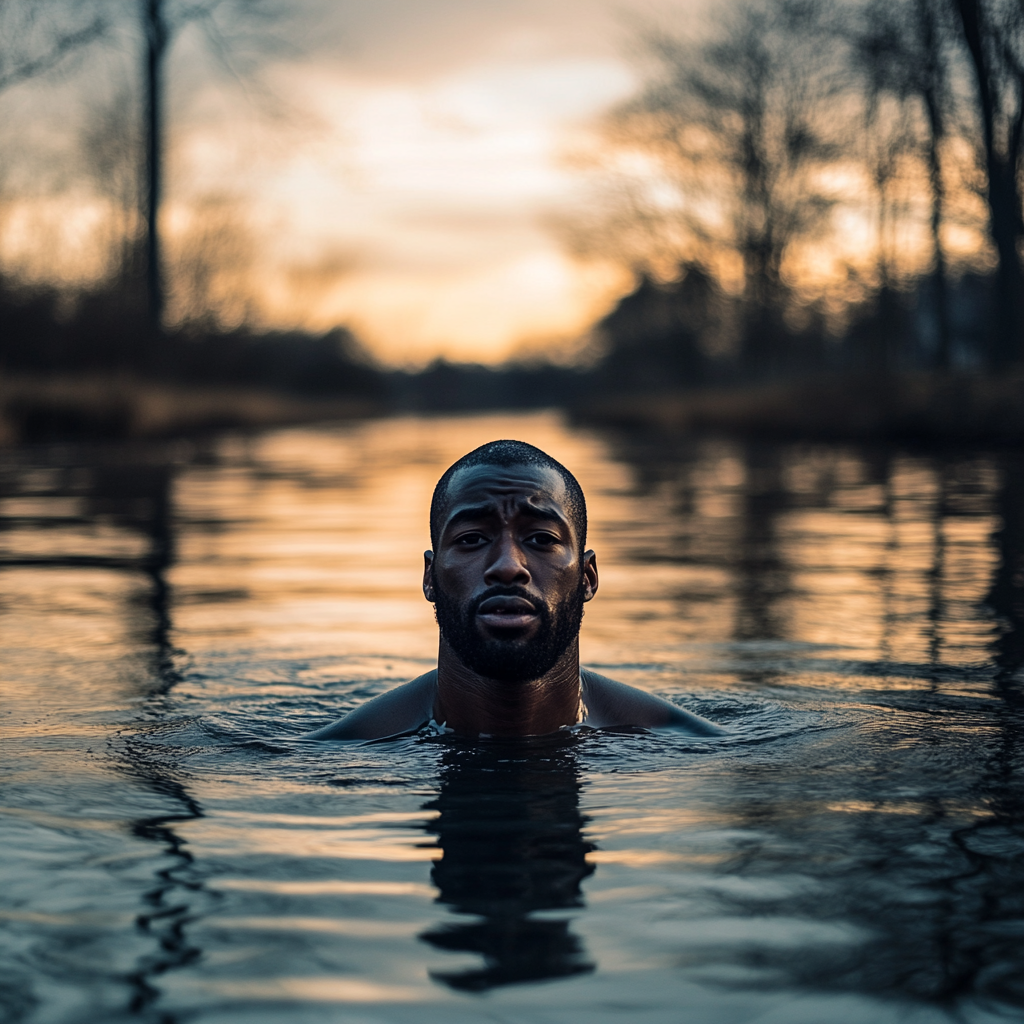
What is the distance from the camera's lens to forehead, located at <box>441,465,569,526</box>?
4.04 meters

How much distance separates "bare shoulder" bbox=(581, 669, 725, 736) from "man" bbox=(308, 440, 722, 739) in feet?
0.37

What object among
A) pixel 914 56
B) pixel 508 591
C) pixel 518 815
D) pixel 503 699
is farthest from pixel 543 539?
pixel 914 56

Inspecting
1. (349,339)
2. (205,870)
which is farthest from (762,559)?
(349,339)

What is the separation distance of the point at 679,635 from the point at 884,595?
1650 millimetres

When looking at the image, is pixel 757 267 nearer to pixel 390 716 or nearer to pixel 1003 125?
pixel 1003 125

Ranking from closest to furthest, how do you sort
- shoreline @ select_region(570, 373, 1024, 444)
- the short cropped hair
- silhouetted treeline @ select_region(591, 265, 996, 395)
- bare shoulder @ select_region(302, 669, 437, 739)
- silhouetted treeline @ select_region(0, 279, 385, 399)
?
the short cropped hair → bare shoulder @ select_region(302, 669, 437, 739) → shoreline @ select_region(570, 373, 1024, 444) → silhouetted treeline @ select_region(0, 279, 385, 399) → silhouetted treeline @ select_region(591, 265, 996, 395)

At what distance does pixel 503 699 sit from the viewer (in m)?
4.21

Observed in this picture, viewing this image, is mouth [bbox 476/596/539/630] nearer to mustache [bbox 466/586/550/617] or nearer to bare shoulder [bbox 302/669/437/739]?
mustache [bbox 466/586/550/617]

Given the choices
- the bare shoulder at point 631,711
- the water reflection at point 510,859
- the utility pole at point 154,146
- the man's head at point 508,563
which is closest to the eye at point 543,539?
the man's head at point 508,563

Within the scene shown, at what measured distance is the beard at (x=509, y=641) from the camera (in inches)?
153

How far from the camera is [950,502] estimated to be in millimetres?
13555

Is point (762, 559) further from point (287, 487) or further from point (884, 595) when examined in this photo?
point (287, 487)

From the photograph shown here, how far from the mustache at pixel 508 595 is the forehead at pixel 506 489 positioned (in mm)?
281

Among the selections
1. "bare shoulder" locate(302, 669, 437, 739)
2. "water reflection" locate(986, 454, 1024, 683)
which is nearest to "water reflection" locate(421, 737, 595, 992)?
"bare shoulder" locate(302, 669, 437, 739)
